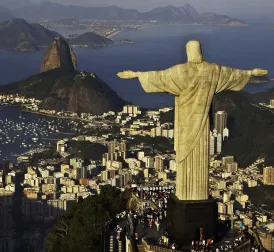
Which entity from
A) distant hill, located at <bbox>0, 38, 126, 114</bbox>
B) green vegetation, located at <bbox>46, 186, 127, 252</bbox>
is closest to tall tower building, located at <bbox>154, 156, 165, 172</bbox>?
green vegetation, located at <bbox>46, 186, 127, 252</bbox>

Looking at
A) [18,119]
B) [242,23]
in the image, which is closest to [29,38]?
[242,23]

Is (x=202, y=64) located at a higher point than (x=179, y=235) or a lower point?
higher

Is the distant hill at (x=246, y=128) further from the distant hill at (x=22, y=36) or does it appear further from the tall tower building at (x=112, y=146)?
the distant hill at (x=22, y=36)

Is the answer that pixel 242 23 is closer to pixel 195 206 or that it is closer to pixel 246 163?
pixel 246 163

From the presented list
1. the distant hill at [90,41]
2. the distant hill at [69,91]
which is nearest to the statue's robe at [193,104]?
the distant hill at [69,91]

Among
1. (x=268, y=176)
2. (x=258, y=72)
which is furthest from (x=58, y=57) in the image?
(x=258, y=72)

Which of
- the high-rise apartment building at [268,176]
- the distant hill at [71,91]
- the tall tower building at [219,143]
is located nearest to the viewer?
the high-rise apartment building at [268,176]

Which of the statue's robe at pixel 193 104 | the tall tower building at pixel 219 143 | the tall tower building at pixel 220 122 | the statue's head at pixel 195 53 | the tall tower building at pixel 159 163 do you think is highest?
the statue's head at pixel 195 53
